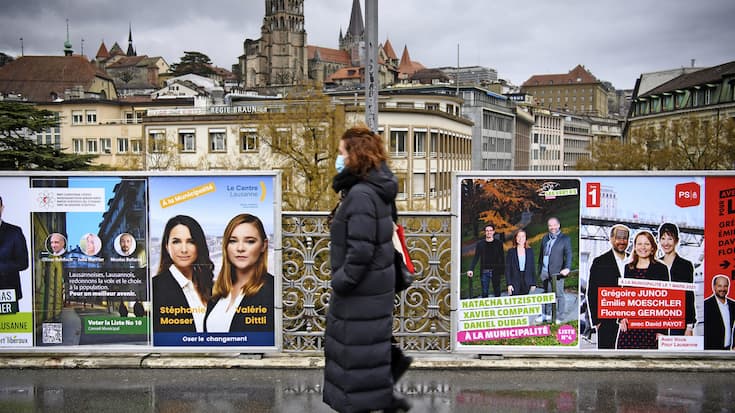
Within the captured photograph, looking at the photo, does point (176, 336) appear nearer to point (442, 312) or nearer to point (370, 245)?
point (442, 312)

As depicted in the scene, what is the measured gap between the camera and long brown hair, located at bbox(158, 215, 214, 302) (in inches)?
265

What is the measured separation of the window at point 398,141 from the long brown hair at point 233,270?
184ft

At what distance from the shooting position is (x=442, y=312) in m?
6.99

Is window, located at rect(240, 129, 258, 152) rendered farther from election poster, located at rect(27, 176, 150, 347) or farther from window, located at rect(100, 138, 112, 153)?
election poster, located at rect(27, 176, 150, 347)

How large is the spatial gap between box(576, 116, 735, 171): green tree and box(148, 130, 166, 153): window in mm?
40434

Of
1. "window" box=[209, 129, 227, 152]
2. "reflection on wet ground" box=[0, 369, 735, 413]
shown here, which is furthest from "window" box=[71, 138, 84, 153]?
"reflection on wet ground" box=[0, 369, 735, 413]

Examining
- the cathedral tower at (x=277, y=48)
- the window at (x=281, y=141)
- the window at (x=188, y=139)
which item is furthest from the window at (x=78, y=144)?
the cathedral tower at (x=277, y=48)

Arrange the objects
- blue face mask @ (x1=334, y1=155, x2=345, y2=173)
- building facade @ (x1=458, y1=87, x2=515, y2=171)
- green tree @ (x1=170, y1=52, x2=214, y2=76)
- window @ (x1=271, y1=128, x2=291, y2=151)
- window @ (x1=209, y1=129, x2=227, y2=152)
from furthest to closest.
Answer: green tree @ (x1=170, y1=52, x2=214, y2=76) → building facade @ (x1=458, y1=87, x2=515, y2=171) → window @ (x1=209, y1=129, x2=227, y2=152) → window @ (x1=271, y1=128, x2=291, y2=151) → blue face mask @ (x1=334, y1=155, x2=345, y2=173)

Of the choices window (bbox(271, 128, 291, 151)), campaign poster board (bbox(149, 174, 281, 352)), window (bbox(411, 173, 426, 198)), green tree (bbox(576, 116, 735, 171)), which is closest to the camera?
campaign poster board (bbox(149, 174, 281, 352))

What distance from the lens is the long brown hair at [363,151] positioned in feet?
14.5

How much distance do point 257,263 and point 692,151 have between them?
58.7 metres

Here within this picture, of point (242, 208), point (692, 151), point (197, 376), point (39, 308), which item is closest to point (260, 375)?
point (197, 376)

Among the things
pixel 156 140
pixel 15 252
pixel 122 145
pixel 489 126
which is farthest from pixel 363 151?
pixel 489 126

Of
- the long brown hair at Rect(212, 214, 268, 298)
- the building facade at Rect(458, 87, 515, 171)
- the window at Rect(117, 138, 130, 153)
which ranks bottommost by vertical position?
the long brown hair at Rect(212, 214, 268, 298)
